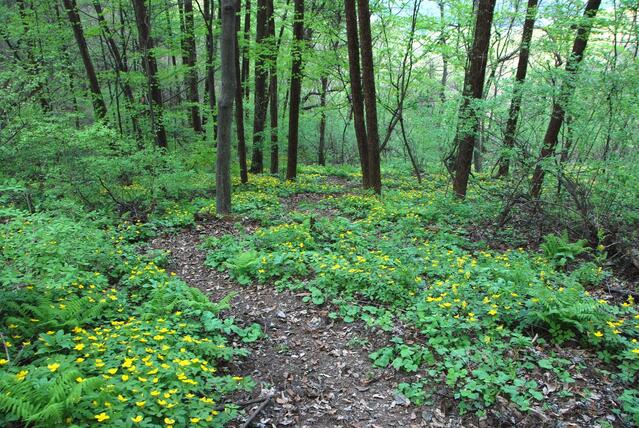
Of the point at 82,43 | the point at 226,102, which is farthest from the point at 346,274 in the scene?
the point at 82,43

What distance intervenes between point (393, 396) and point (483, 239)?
4.43 m

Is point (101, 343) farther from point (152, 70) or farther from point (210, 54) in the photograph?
point (152, 70)

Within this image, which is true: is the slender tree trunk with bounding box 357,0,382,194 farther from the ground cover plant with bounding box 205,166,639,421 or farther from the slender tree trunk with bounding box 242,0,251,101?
the slender tree trunk with bounding box 242,0,251,101

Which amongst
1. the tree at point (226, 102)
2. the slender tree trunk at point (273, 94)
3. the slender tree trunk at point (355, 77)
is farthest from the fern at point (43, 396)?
the slender tree trunk at point (273, 94)

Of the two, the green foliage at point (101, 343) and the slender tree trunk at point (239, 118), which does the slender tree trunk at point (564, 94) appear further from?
the slender tree trunk at point (239, 118)

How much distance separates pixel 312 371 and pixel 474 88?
→ 7744 mm

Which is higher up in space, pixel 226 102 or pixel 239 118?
pixel 226 102

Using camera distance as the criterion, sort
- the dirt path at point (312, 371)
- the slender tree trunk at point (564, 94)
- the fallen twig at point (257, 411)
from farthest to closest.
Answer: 1. the slender tree trunk at point (564, 94)
2. the dirt path at point (312, 371)
3. the fallen twig at point (257, 411)

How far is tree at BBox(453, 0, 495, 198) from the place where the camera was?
8.34 m

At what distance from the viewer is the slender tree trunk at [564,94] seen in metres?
6.91

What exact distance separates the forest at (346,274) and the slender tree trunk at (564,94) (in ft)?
0.21

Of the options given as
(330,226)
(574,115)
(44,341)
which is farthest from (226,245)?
(574,115)

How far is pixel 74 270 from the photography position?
4.57 meters

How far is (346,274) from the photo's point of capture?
17.9ft
